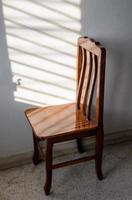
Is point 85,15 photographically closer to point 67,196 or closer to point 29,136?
point 29,136

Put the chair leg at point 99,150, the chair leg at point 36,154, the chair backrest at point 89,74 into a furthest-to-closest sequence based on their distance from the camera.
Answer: the chair leg at point 36,154 → the chair leg at point 99,150 → the chair backrest at point 89,74

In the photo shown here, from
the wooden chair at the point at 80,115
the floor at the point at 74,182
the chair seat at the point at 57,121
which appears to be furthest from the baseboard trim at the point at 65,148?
the chair seat at the point at 57,121

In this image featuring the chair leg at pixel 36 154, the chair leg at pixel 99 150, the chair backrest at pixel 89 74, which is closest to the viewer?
the chair backrest at pixel 89 74

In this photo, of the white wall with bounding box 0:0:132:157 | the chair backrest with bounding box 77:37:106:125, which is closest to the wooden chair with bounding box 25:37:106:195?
the chair backrest with bounding box 77:37:106:125

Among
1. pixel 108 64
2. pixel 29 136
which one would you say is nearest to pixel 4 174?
pixel 29 136

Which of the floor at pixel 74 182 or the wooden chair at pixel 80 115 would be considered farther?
the floor at pixel 74 182

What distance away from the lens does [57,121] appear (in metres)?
1.70

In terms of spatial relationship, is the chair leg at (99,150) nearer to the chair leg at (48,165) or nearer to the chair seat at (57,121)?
the chair seat at (57,121)

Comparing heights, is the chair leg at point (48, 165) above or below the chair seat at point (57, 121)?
below

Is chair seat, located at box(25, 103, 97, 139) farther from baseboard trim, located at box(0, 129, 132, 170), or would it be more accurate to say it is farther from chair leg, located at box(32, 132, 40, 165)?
baseboard trim, located at box(0, 129, 132, 170)

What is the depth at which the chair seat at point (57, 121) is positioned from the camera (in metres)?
1.58

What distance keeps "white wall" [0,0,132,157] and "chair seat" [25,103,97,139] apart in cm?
18

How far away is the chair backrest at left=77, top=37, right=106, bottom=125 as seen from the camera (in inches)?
60.9

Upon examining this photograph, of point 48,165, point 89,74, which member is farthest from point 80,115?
point 48,165
